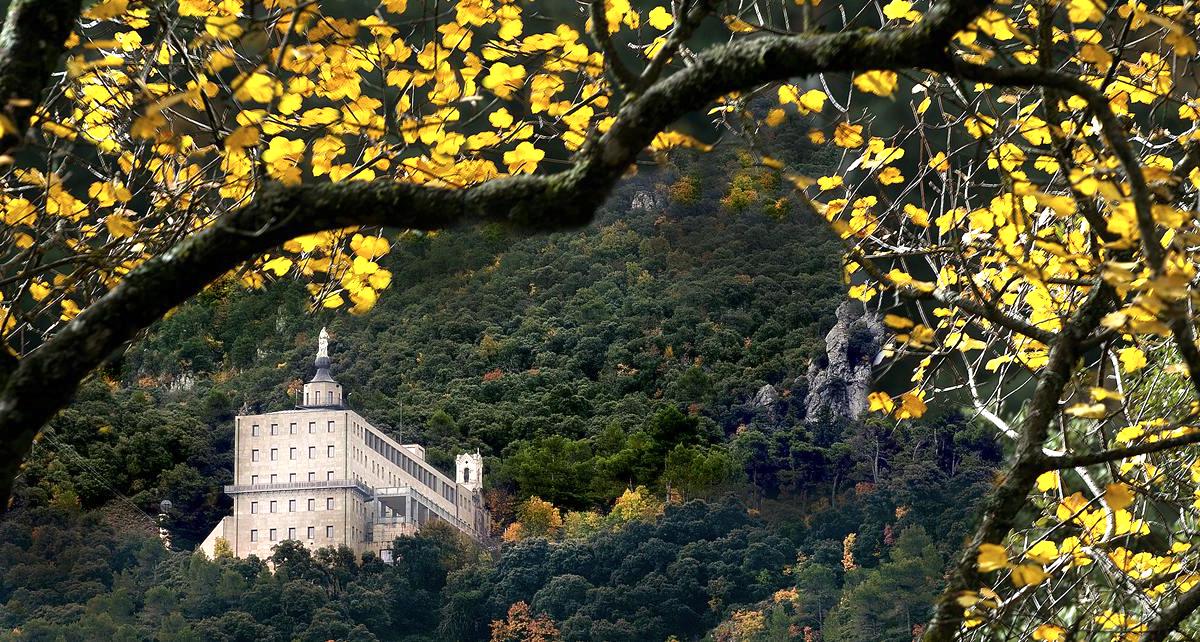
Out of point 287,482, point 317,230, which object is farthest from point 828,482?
point 317,230

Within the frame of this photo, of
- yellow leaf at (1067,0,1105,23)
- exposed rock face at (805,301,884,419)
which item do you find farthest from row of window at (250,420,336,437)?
yellow leaf at (1067,0,1105,23)

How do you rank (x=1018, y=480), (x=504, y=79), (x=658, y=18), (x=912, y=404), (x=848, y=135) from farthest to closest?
(x=658, y=18) < (x=504, y=79) < (x=848, y=135) < (x=912, y=404) < (x=1018, y=480)

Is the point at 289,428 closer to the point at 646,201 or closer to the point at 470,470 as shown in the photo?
the point at 470,470

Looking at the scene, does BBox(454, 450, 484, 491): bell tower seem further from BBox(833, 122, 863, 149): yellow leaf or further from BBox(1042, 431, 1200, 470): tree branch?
BBox(1042, 431, 1200, 470): tree branch

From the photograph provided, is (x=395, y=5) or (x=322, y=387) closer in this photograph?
(x=395, y=5)

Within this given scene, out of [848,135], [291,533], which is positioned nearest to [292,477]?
[291,533]

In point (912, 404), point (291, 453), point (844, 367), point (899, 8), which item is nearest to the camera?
point (912, 404)

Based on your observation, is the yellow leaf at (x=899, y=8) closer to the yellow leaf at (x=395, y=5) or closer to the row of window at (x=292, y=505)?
the yellow leaf at (x=395, y=5)

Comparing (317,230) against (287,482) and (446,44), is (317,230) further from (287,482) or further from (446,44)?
(287,482)
